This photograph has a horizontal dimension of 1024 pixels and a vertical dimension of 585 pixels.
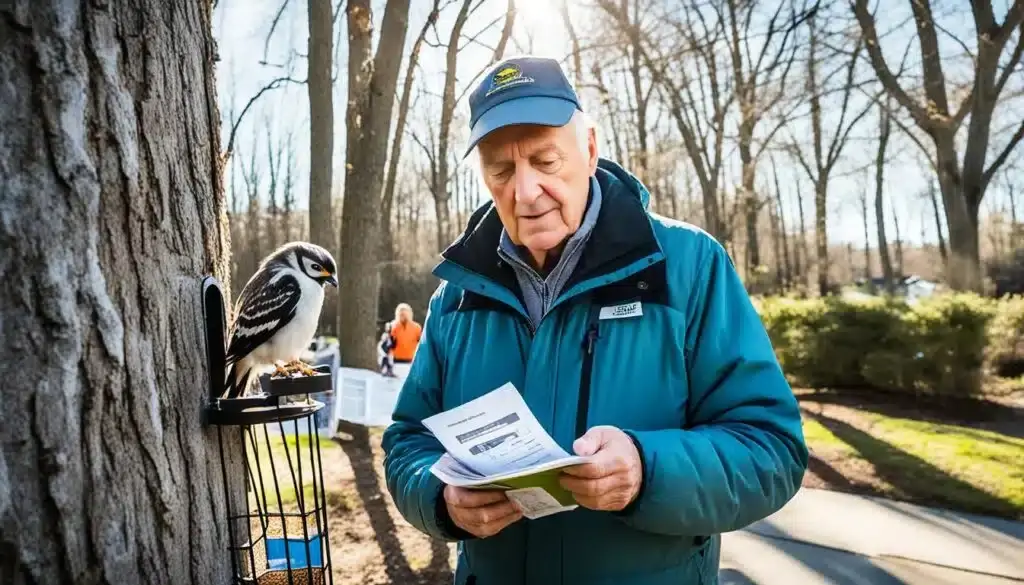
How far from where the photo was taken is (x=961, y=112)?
41.5ft

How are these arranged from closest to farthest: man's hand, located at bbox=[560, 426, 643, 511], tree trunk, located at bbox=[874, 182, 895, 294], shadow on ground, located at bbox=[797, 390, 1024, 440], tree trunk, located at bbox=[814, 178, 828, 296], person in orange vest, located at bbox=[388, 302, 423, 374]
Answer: man's hand, located at bbox=[560, 426, 643, 511], shadow on ground, located at bbox=[797, 390, 1024, 440], person in orange vest, located at bbox=[388, 302, 423, 374], tree trunk, located at bbox=[814, 178, 828, 296], tree trunk, located at bbox=[874, 182, 895, 294]

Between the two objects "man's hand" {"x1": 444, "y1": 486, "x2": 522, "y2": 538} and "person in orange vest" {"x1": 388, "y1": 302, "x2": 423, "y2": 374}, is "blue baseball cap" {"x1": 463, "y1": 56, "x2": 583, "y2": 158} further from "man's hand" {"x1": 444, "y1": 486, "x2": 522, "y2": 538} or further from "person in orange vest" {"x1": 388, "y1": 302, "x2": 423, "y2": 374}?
"person in orange vest" {"x1": 388, "y1": 302, "x2": 423, "y2": 374}

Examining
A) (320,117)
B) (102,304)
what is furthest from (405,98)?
(102,304)

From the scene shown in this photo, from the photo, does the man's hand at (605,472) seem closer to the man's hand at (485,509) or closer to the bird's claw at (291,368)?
the man's hand at (485,509)

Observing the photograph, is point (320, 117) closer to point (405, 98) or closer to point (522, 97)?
point (405, 98)

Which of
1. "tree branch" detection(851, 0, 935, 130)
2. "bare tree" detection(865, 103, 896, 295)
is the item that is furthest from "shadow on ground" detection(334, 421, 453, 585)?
"bare tree" detection(865, 103, 896, 295)

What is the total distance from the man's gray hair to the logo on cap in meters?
0.16

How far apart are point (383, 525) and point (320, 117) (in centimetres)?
522

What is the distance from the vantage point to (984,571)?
403 cm

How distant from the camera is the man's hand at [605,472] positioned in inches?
54.2

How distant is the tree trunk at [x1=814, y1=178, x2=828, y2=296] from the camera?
2267 cm

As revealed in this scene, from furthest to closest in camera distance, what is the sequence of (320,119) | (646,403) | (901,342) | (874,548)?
(901,342), (320,119), (874,548), (646,403)

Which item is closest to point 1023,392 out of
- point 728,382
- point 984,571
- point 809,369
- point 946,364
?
point 946,364

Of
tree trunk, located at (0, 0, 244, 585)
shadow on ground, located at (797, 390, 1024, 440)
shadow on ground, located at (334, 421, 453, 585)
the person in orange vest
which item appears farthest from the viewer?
the person in orange vest
